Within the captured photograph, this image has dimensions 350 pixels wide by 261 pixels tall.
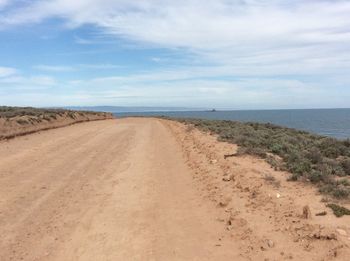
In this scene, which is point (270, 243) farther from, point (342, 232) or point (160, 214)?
point (160, 214)

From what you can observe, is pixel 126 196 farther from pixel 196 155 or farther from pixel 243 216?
pixel 196 155

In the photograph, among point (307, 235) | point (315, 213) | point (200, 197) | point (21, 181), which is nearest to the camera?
point (307, 235)

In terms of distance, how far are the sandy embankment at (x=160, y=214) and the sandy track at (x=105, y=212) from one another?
0.06ft

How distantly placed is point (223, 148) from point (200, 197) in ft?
25.7

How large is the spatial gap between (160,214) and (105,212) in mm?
1096

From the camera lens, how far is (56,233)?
325 inches

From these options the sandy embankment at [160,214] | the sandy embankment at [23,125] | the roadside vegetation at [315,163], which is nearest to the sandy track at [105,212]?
the sandy embankment at [160,214]

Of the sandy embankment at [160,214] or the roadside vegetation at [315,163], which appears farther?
the roadside vegetation at [315,163]

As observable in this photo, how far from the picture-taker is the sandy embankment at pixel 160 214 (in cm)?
732

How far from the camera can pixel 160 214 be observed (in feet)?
31.5

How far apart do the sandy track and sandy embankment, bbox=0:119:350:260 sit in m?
0.02

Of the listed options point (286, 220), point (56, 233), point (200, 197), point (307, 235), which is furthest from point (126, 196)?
point (307, 235)

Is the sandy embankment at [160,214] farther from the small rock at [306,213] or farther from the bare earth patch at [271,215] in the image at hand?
the small rock at [306,213]

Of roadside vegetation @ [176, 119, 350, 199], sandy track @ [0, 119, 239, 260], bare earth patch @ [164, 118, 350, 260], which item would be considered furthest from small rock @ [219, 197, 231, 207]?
roadside vegetation @ [176, 119, 350, 199]
